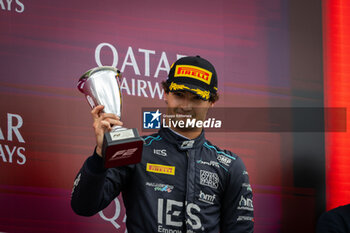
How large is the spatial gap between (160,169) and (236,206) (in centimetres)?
30

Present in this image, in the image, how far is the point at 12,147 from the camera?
6.49 ft

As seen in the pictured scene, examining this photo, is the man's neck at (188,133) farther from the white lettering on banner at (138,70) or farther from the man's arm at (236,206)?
the white lettering on banner at (138,70)

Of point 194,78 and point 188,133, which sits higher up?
point 194,78

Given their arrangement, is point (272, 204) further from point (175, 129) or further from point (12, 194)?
point (12, 194)

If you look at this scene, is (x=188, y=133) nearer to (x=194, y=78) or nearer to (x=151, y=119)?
(x=194, y=78)

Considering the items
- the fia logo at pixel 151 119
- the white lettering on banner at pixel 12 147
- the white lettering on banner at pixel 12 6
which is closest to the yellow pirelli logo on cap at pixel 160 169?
the fia logo at pixel 151 119

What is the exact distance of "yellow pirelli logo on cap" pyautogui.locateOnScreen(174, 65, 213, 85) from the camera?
149cm

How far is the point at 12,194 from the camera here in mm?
1972

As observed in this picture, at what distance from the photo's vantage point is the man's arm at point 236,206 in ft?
4.78

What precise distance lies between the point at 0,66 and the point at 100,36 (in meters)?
0.50

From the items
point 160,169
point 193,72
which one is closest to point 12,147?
point 160,169

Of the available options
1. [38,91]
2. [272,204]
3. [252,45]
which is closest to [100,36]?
[38,91]

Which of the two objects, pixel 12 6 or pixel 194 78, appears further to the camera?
pixel 12 6

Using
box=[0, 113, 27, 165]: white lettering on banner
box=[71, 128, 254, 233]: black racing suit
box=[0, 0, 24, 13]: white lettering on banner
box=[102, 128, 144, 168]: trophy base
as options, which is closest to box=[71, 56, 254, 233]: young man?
box=[71, 128, 254, 233]: black racing suit
